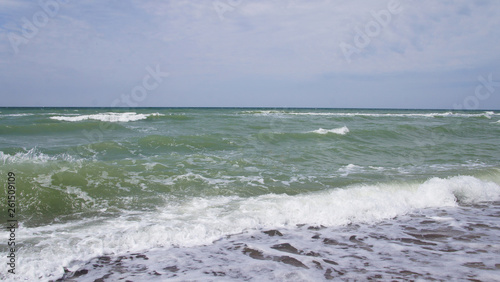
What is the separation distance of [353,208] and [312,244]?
1749 millimetres

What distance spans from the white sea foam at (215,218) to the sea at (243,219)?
22mm

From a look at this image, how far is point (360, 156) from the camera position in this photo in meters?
11.5

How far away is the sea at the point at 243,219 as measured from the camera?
11.8 feet

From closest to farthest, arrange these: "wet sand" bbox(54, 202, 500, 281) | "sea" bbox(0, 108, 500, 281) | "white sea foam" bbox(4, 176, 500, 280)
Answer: "wet sand" bbox(54, 202, 500, 281), "sea" bbox(0, 108, 500, 281), "white sea foam" bbox(4, 176, 500, 280)

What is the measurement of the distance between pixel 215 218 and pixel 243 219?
0.45 metres

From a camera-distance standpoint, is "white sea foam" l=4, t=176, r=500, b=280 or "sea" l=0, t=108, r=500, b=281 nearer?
"sea" l=0, t=108, r=500, b=281

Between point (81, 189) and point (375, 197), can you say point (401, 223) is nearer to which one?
point (375, 197)

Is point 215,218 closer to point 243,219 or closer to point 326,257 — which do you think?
point 243,219

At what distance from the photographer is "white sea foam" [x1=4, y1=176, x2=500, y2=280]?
389 cm

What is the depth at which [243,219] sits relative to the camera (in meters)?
5.07

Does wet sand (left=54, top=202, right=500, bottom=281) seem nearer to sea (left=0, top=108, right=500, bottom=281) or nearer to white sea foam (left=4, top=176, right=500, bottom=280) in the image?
sea (left=0, top=108, right=500, bottom=281)

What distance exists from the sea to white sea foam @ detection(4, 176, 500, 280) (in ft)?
0.07

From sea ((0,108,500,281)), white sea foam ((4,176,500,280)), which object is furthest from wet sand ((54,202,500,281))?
white sea foam ((4,176,500,280))

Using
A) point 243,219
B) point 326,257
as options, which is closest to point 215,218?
point 243,219
